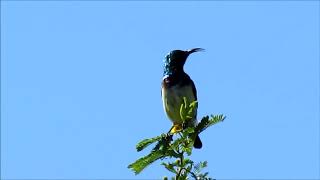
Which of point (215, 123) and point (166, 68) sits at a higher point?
point (166, 68)

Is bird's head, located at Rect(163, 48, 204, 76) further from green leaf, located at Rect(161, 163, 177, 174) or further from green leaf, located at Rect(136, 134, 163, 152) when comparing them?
green leaf, located at Rect(161, 163, 177, 174)

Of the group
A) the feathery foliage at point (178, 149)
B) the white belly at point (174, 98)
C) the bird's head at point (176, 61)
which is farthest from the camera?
the bird's head at point (176, 61)

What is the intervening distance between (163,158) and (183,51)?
15.3 ft

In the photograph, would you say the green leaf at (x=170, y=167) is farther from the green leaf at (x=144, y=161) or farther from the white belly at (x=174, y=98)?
the white belly at (x=174, y=98)


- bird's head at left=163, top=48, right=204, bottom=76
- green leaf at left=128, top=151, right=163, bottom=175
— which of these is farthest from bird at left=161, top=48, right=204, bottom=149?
green leaf at left=128, top=151, right=163, bottom=175

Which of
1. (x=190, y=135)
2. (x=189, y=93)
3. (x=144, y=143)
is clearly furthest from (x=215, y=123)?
(x=189, y=93)

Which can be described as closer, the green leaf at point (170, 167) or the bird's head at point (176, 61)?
the green leaf at point (170, 167)

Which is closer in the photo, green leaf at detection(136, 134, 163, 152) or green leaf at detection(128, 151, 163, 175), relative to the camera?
green leaf at detection(128, 151, 163, 175)

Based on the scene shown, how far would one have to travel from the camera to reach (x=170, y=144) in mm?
4480

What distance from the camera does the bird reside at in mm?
8570

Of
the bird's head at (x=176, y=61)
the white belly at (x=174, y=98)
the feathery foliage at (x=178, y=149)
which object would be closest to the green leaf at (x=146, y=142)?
the feathery foliage at (x=178, y=149)

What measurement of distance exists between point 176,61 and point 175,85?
39cm

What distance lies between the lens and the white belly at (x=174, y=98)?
8.55m

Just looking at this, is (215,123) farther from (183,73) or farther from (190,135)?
(183,73)
